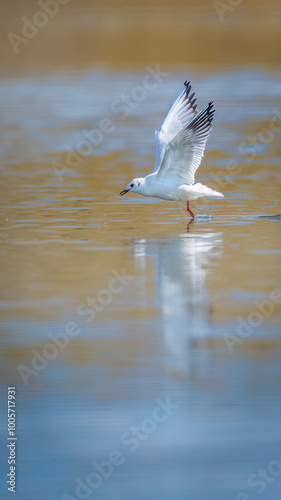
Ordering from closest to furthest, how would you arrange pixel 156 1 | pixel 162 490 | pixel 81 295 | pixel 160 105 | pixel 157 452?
pixel 162 490
pixel 157 452
pixel 81 295
pixel 160 105
pixel 156 1

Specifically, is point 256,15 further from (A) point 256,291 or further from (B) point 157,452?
(B) point 157,452

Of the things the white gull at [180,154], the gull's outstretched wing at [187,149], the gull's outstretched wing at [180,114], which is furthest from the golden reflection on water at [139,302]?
the gull's outstretched wing at [180,114]

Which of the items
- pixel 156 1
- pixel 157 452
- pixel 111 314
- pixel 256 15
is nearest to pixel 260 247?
pixel 111 314

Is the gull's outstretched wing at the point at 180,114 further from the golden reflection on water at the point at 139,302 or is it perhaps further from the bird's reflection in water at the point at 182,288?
the bird's reflection in water at the point at 182,288

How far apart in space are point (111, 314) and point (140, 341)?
0.68 meters

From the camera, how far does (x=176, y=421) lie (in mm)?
5188

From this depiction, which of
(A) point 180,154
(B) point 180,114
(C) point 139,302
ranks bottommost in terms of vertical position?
(C) point 139,302

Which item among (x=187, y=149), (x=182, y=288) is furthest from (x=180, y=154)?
(x=182, y=288)

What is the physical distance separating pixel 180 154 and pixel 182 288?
329 centimetres

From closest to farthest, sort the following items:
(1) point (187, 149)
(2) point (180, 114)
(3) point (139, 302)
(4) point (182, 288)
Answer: (3) point (139, 302)
(4) point (182, 288)
(1) point (187, 149)
(2) point (180, 114)

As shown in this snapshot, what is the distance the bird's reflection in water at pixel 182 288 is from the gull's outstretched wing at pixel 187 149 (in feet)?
3.80

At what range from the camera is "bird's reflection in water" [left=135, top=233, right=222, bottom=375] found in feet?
20.6

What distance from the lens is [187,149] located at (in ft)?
35.0

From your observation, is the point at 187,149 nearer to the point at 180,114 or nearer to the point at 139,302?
the point at 180,114
